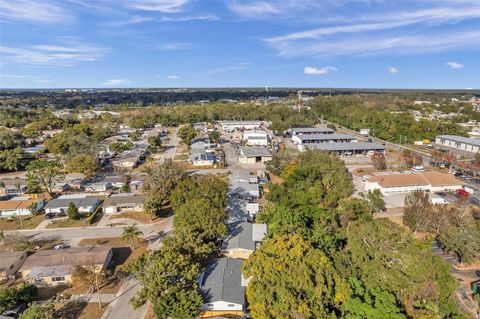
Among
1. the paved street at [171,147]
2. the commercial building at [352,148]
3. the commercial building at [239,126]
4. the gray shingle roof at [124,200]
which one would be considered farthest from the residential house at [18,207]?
the commercial building at [239,126]

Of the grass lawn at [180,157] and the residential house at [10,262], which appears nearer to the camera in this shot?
the residential house at [10,262]

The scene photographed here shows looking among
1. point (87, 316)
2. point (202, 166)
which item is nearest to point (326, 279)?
point (87, 316)

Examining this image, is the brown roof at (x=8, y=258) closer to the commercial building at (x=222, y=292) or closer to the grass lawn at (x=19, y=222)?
the grass lawn at (x=19, y=222)

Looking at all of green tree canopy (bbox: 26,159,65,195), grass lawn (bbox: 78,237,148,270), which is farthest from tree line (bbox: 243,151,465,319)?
green tree canopy (bbox: 26,159,65,195)

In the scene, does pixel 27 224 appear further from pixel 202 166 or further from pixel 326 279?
pixel 326 279

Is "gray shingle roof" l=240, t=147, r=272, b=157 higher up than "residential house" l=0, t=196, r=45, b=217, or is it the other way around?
"gray shingle roof" l=240, t=147, r=272, b=157

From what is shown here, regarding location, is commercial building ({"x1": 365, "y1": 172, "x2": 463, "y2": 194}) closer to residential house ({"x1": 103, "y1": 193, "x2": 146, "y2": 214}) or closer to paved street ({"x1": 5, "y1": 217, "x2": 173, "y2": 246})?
paved street ({"x1": 5, "y1": 217, "x2": 173, "y2": 246})

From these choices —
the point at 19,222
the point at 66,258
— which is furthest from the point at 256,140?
the point at 66,258
